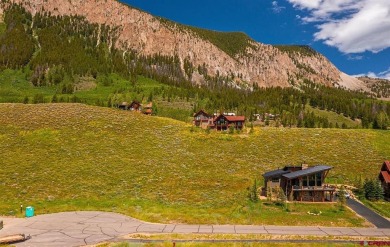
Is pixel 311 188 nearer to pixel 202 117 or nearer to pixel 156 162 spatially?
pixel 156 162

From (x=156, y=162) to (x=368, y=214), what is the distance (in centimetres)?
4051

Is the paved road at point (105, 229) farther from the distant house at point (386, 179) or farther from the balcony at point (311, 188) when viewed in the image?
the distant house at point (386, 179)

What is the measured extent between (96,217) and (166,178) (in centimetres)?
2054

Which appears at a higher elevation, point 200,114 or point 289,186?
point 200,114

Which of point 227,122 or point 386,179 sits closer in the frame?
point 386,179

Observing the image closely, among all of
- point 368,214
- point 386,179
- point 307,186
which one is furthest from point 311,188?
point 386,179

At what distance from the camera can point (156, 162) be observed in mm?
69625

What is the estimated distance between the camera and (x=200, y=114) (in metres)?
131

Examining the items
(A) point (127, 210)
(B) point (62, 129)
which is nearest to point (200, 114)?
(B) point (62, 129)

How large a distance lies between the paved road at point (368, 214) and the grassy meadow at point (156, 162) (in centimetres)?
196

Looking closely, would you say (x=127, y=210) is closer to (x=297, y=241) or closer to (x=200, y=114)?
(x=297, y=241)

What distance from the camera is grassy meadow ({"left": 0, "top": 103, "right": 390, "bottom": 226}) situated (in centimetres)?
4612

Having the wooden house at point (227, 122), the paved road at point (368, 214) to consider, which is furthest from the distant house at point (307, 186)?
the wooden house at point (227, 122)

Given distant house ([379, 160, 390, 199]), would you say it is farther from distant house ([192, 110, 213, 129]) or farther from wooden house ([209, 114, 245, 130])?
distant house ([192, 110, 213, 129])
